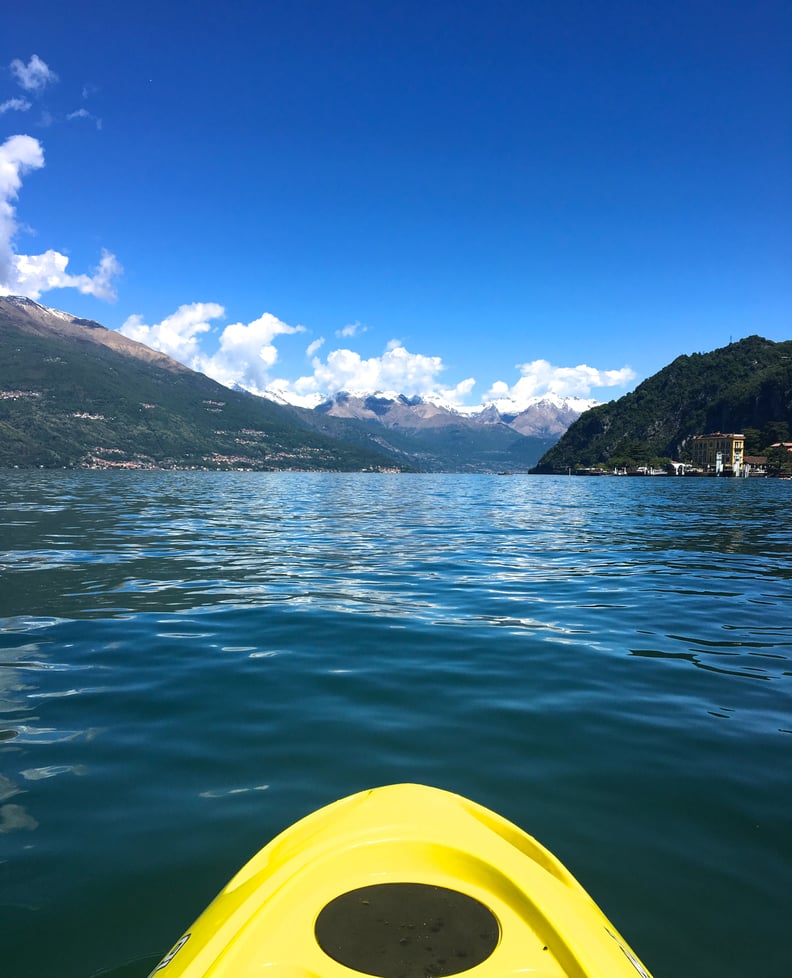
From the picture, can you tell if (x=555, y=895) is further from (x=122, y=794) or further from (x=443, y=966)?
(x=122, y=794)

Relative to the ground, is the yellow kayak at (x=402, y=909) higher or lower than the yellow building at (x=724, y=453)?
lower


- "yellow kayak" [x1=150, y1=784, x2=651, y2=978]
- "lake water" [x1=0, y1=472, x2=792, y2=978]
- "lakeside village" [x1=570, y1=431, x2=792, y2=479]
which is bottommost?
"lake water" [x1=0, y1=472, x2=792, y2=978]

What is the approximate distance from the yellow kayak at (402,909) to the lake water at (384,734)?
37.5 inches

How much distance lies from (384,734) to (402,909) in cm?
375

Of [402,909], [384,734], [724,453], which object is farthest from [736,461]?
[402,909]

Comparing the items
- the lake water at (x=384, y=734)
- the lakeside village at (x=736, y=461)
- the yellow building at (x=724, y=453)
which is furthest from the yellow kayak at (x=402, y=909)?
the yellow building at (x=724, y=453)

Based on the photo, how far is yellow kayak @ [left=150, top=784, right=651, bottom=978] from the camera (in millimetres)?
2721

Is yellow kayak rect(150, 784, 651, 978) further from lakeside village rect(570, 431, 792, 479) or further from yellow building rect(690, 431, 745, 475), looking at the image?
yellow building rect(690, 431, 745, 475)

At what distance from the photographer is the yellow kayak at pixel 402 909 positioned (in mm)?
2721

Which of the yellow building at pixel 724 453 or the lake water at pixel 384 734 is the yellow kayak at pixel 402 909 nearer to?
the lake water at pixel 384 734

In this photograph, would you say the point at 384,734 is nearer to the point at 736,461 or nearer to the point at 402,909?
the point at 402,909

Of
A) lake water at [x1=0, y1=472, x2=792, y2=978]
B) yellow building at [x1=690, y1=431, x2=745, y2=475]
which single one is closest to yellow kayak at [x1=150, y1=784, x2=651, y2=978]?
lake water at [x1=0, y1=472, x2=792, y2=978]

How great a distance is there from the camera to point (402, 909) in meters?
3.09

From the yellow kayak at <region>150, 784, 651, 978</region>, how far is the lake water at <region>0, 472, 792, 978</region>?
0.95m
